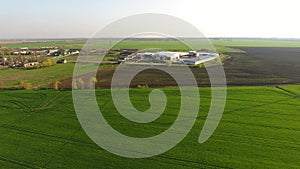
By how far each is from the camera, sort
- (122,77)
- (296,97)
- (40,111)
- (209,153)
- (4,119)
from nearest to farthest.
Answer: (209,153), (4,119), (40,111), (296,97), (122,77)

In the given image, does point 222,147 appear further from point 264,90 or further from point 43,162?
point 264,90

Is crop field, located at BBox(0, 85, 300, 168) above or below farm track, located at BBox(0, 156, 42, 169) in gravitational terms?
above

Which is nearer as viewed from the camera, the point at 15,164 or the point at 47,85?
the point at 15,164

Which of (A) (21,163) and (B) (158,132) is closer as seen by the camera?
(A) (21,163)

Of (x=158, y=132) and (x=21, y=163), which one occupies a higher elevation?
(x=158, y=132)

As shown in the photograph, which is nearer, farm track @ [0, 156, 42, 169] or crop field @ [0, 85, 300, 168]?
farm track @ [0, 156, 42, 169]

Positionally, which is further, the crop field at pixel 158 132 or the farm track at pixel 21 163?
the crop field at pixel 158 132

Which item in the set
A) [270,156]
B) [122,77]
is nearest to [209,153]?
[270,156]

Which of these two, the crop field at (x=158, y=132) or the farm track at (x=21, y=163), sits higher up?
the crop field at (x=158, y=132)
